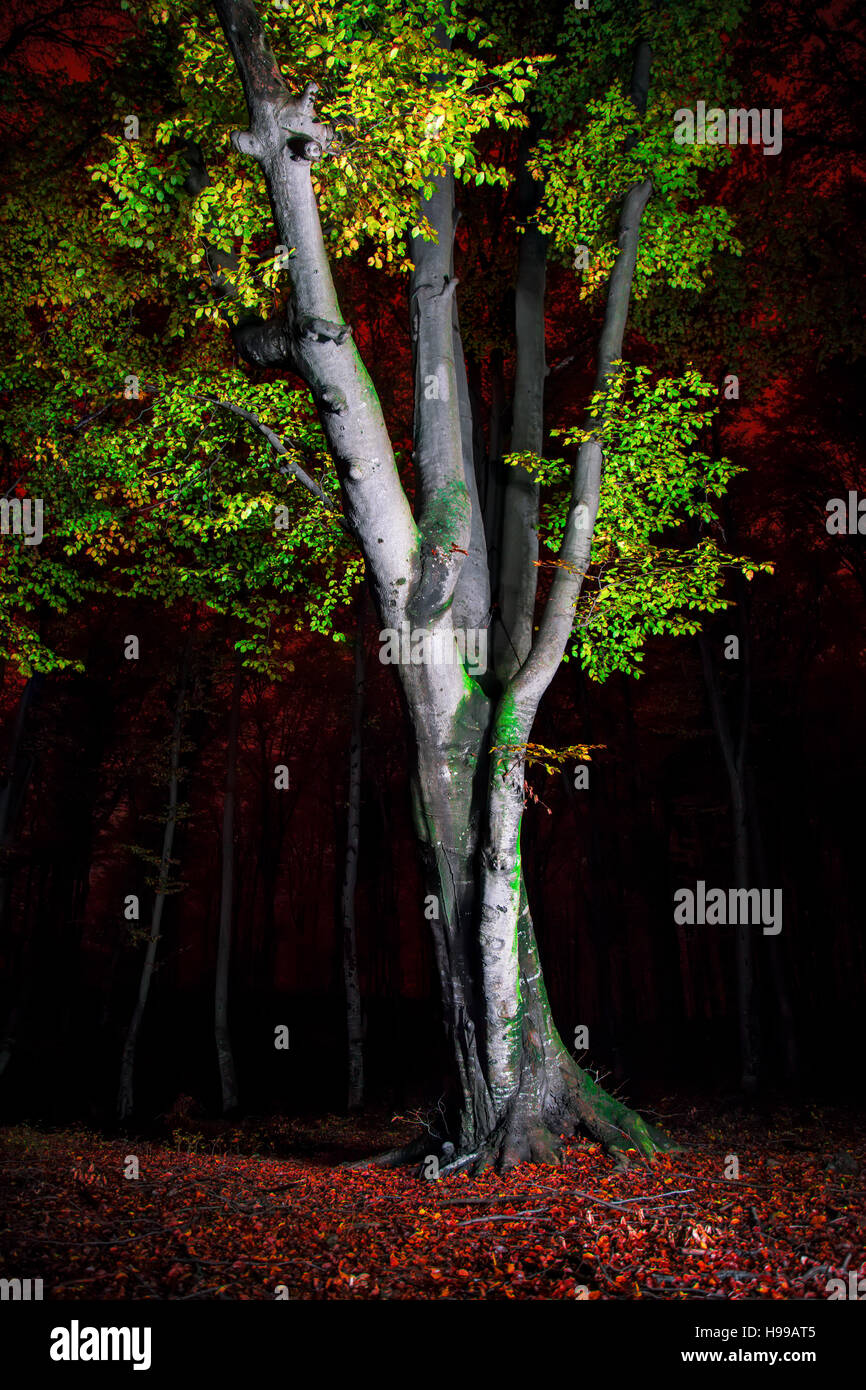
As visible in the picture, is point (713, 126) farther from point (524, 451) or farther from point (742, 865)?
point (742, 865)

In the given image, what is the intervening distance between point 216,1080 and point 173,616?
11427 millimetres

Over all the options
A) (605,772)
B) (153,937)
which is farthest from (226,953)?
(605,772)

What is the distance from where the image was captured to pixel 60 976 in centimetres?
2395

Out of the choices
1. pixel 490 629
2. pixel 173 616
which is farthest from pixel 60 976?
pixel 490 629

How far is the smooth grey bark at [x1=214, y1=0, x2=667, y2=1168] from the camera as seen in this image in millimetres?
5617

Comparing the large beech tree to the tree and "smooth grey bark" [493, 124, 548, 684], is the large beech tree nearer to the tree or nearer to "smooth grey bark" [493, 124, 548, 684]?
the tree

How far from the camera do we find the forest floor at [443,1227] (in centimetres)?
353

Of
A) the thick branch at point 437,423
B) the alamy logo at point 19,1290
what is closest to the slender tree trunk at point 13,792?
the thick branch at point 437,423

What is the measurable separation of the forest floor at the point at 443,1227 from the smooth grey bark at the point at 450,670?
59cm
